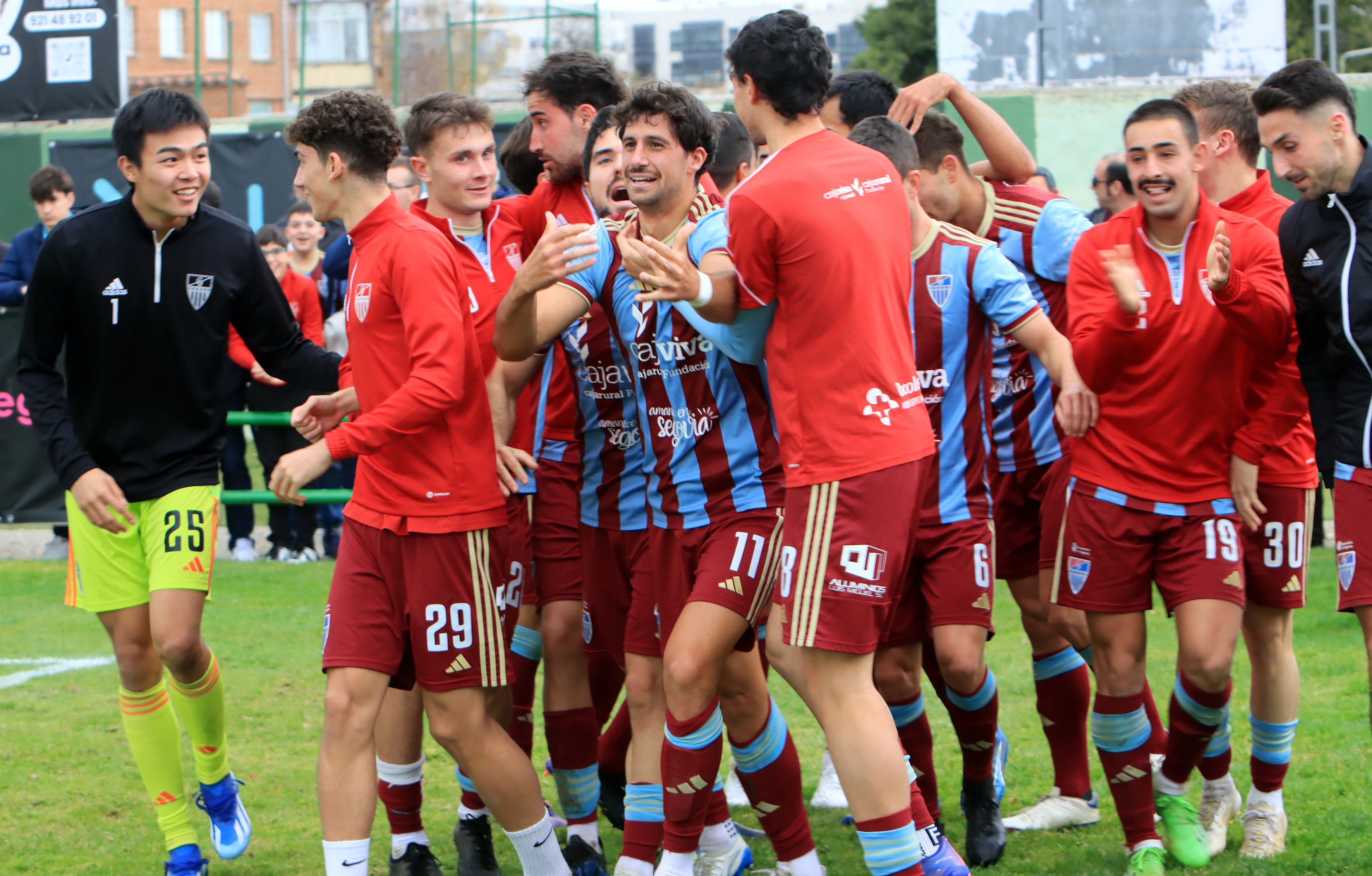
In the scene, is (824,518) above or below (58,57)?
below

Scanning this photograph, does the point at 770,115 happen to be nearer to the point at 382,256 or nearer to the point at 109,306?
the point at 382,256

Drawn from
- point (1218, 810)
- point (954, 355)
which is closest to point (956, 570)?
point (954, 355)

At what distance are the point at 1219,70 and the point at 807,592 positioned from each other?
76.7 feet

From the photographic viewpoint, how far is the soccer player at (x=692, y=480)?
165 inches

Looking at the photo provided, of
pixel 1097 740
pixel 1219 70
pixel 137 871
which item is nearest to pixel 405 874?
pixel 137 871

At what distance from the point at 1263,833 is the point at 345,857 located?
3050 mm

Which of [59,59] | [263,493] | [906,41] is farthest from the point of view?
[906,41]

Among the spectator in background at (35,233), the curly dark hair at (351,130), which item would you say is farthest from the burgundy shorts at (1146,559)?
the spectator in background at (35,233)

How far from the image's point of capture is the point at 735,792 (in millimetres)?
5852

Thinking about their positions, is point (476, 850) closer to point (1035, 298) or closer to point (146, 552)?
point (146, 552)

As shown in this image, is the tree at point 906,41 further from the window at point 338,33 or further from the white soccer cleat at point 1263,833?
the white soccer cleat at point 1263,833

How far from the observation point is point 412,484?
4.31 m

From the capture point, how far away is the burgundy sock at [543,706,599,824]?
16.2 ft

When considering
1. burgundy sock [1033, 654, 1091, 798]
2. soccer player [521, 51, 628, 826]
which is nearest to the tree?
soccer player [521, 51, 628, 826]
